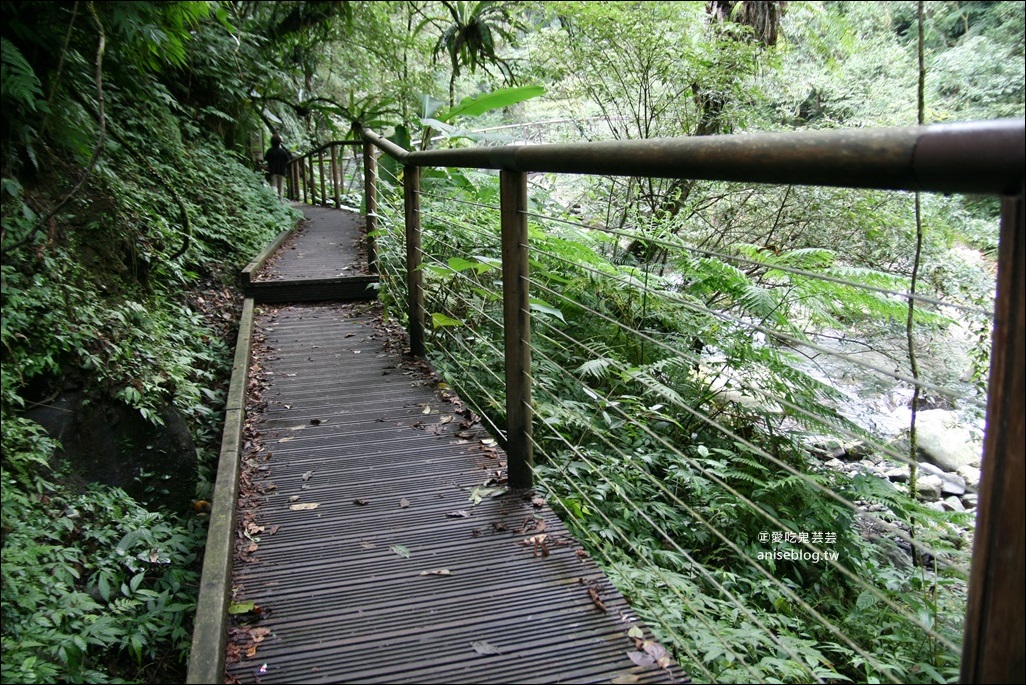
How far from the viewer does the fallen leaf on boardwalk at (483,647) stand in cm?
188

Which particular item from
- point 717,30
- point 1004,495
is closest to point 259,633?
point 1004,495

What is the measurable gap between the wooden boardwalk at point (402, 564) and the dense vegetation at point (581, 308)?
0.23 meters

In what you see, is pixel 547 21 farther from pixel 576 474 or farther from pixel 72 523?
pixel 72 523

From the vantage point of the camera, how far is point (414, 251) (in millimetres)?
4289

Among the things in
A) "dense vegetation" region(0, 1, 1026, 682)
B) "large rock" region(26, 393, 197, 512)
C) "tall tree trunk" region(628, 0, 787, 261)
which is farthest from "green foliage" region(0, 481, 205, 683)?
"tall tree trunk" region(628, 0, 787, 261)

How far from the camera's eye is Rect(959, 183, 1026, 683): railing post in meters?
0.90

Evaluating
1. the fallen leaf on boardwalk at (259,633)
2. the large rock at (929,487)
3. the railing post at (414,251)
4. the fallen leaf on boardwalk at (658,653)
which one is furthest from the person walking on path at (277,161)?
the fallen leaf on boardwalk at (658,653)

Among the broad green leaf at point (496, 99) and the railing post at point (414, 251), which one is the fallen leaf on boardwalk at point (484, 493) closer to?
the railing post at point (414, 251)

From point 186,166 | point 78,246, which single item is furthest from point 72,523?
point 186,166

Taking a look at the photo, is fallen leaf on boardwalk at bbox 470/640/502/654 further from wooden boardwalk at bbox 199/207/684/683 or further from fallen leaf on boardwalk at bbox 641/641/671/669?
fallen leaf on boardwalk at bbox 641/641/671/669

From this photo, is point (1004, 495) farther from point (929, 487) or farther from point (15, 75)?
point (929, 487)

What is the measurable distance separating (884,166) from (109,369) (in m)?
3.63

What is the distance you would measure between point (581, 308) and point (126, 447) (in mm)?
2317

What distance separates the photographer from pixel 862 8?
17.0 m
